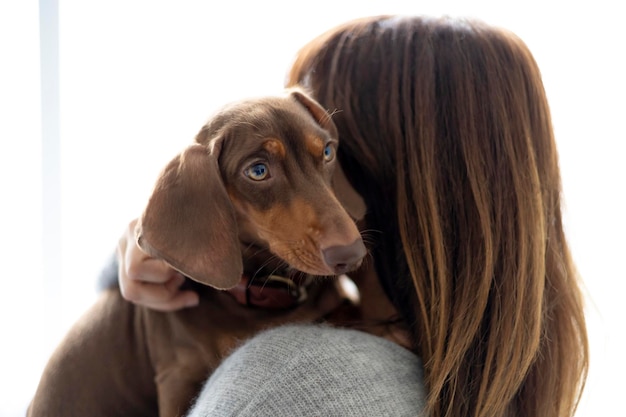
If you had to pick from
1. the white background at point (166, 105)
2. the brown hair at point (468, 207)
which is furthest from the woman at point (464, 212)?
the white background at point (166, 105)

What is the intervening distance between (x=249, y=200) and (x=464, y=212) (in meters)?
0.39

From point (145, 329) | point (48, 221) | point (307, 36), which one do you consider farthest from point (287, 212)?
point (48, 221)

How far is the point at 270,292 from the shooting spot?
136 cm

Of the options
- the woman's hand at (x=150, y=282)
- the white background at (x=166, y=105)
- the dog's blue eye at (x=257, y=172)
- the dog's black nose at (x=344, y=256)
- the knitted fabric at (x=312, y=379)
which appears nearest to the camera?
the knitted fabric at (x=312, y=379)

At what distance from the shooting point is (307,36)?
203cm

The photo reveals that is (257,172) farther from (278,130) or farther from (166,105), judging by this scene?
(166,105)

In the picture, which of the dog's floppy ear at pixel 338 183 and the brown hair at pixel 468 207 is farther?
the dog's floppy ear at pixel 338 183

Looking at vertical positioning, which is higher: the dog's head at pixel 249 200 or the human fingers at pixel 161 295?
the dog's head at pixel 249 200

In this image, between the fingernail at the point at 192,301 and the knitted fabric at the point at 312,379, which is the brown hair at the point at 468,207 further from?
the fingernail at the point at 192,301

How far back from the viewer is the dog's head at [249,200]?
1122mm

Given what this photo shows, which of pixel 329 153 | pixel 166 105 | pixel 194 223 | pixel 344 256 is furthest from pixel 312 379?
pixel 166 105

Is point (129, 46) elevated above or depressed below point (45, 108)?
above

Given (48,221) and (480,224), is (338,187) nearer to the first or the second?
(480,224)

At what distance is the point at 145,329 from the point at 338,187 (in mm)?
534
